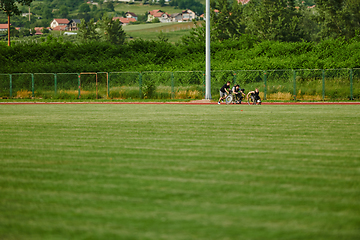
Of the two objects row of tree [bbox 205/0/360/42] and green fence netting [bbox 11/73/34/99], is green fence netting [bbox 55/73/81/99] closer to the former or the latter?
green fence netting [bbox 11/73/34/99]

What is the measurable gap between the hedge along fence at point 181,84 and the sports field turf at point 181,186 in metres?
24.3

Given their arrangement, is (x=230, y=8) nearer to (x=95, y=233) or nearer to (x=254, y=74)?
(x=254, y=74)

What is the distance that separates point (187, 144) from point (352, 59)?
34.6 metres

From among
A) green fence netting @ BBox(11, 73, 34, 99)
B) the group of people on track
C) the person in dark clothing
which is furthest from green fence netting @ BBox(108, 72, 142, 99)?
the group of people on track

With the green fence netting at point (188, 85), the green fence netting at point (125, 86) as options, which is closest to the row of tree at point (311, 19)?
the green fence netting at point (188, 85)

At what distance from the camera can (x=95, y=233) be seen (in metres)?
5.09

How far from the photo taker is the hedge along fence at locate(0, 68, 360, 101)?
3728cm

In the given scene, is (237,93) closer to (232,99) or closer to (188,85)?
(232,99)

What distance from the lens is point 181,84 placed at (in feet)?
138

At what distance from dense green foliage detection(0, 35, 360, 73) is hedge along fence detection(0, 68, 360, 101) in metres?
4.00

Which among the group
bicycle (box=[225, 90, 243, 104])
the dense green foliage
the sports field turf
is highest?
the dense green foliage

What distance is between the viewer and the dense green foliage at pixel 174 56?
44.5 metres

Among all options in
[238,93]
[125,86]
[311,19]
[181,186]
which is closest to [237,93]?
[238,93]

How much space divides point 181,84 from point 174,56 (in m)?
14.7
